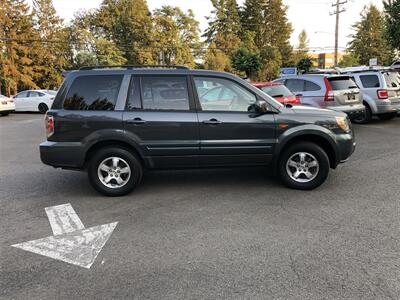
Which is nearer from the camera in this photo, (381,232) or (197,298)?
(197,298)

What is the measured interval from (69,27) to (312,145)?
172 feet

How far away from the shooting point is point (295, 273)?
3.14m

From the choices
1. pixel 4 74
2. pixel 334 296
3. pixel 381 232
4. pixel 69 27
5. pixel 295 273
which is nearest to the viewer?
pixel 334 296

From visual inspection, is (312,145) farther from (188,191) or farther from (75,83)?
(75,83)

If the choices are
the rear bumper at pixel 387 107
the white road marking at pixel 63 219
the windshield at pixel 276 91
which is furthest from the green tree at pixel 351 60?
the white road marking at pixel 63 219

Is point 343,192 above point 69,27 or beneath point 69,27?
beneath

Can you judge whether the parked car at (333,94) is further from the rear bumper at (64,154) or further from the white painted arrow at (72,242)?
the white painted arrow at (72,242)

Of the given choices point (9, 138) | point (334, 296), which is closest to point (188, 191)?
point (334, 296)

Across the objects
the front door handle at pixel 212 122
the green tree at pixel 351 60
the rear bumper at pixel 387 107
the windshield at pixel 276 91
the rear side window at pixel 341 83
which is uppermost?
the green tree at pixel 351 60

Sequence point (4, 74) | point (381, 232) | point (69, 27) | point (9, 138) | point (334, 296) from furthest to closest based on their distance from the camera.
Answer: point (69, 27) < point (4, 74) < point (9, 138) < point (381, 232) < point (334, 296)

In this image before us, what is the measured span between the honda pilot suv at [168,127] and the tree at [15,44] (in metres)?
40.2

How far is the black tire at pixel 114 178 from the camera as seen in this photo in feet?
17.1

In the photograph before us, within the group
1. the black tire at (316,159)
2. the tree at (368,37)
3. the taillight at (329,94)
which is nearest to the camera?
the black tire at (316,159)

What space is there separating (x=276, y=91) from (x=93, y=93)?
647cm
